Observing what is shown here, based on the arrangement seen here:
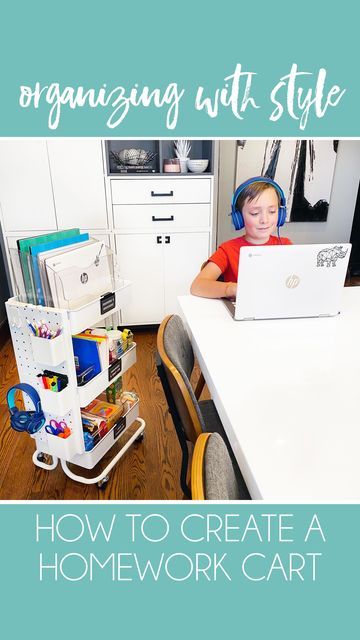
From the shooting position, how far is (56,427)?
146 centimetres

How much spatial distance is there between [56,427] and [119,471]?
0.44 meters

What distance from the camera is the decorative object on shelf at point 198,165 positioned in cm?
262

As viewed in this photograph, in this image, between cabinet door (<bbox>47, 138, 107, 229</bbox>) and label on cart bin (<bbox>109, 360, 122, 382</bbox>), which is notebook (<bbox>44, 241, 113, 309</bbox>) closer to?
label on cart bin (<bbox>109, 360, 122, 382</bbox>)

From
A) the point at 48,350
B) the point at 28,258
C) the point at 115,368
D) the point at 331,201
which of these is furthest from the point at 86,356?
the point at 331,201

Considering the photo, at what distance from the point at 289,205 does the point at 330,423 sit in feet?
10.8

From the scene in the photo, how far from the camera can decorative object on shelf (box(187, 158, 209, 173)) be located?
262 centimetres

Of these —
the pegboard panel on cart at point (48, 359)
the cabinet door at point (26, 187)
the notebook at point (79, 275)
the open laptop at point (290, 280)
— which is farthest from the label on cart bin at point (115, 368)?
the cabinet door at point (26, 187)

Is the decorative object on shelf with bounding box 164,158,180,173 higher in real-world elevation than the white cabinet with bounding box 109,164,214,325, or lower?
higher

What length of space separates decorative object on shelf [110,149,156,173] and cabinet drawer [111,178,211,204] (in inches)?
4.7

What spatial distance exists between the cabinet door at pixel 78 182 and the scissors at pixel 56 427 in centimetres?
155

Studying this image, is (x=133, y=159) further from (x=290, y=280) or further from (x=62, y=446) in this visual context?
(x=62, y=446)

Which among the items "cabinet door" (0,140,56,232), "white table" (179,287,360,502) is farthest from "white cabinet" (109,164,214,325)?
"white table" (179,287,360,502)

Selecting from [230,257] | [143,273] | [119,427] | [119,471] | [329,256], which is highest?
[329,256]

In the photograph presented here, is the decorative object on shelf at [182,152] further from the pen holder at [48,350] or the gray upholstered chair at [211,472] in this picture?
the gray upholstered chair at [211,472]
